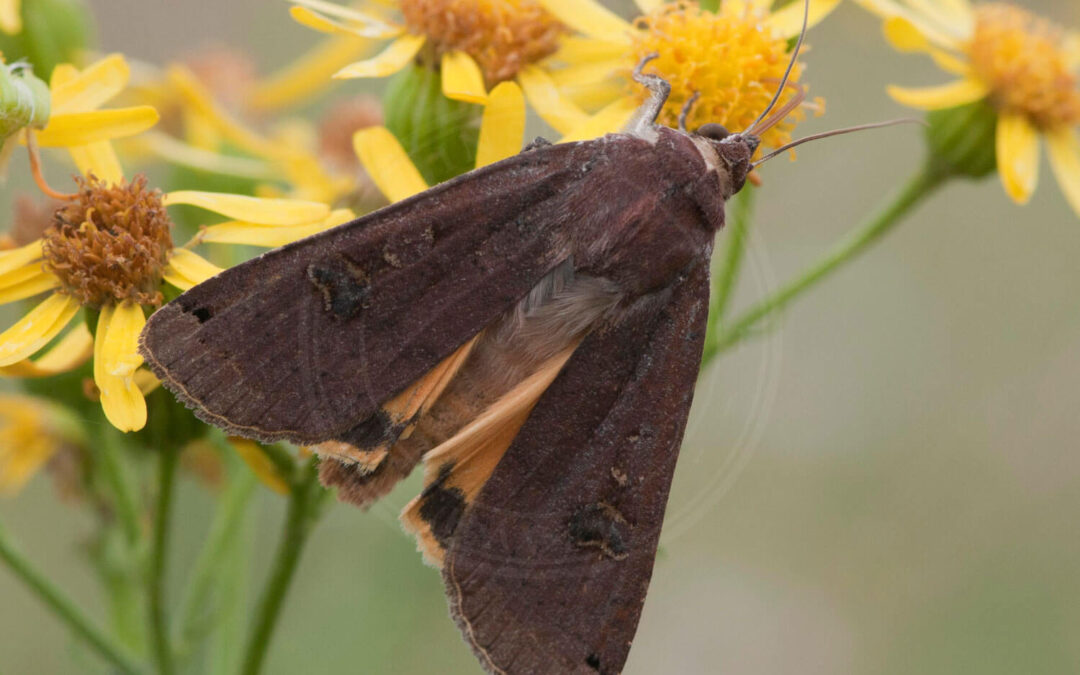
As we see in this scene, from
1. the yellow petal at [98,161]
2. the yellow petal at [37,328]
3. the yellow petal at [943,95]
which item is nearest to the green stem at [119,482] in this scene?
the yellow petal at [37,328]

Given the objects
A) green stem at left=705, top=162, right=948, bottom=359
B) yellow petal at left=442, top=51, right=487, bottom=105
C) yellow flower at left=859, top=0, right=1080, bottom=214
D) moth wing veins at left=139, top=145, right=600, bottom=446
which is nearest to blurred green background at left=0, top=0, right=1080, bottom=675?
yellow flower at left=859, top=0, right=1080, bottom=214

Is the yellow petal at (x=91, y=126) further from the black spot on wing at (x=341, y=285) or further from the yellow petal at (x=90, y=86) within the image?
the black spot on wing at (x=341, y=285)

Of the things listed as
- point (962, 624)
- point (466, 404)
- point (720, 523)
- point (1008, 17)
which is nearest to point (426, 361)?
point (466, 404)

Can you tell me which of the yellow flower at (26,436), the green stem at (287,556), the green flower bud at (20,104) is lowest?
the yellow flower at (26,436)

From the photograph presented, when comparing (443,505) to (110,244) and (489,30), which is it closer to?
(110,244)

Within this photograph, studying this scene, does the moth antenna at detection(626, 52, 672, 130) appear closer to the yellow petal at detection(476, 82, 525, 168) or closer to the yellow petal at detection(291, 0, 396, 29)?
the yellow petal at detection(476, 82, 525, 168)

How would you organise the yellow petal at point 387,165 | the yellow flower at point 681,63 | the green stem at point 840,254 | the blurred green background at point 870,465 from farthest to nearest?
the blurred green background at point 870,465, the green stem at point 840,254, the yellow flower at point 681,63, the yellow petal at point 387,165
